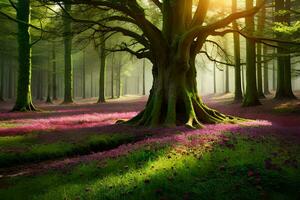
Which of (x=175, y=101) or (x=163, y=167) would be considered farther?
(x=175, y=101)

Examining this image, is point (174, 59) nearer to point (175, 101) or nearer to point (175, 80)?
point (175, 80)

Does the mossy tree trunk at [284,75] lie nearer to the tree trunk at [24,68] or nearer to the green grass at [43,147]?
the green grass at [43,147]

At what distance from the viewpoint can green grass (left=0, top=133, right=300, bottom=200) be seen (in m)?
6.95

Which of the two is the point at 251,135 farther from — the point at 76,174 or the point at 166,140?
the point at 76,174

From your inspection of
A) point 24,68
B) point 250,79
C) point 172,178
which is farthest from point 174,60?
point 24,68

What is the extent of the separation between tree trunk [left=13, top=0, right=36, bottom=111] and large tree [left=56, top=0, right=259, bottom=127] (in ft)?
37.4

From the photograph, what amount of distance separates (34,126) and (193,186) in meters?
11.5

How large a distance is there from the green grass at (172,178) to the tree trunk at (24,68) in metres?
17.9

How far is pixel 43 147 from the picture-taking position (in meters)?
11.9

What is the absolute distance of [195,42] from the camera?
17500mm

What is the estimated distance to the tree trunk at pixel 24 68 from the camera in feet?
82.7

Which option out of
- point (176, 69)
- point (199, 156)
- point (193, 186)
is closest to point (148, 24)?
point (176, 69)

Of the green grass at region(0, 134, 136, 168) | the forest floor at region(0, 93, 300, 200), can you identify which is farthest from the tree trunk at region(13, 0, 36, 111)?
the forest floor at region(0, 93, 300, 200)

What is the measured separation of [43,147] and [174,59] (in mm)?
7446
